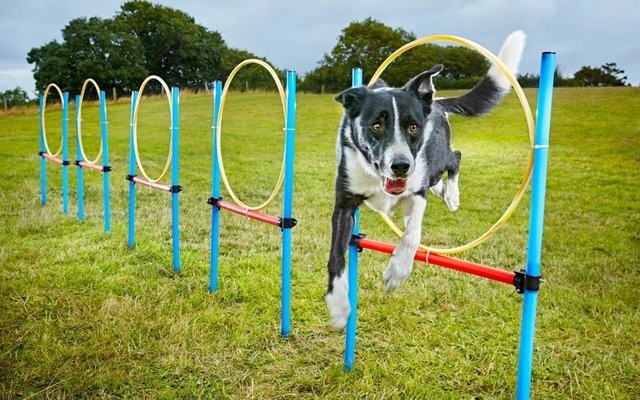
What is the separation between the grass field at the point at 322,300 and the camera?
481 cm

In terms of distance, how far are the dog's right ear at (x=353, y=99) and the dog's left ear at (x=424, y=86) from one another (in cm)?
24

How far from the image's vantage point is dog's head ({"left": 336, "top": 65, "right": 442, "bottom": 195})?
2791 mm

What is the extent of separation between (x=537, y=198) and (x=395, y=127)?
1039 mm

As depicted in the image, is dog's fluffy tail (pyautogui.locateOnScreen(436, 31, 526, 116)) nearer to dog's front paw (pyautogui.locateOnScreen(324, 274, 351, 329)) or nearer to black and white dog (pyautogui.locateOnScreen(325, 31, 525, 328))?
black and white dog (pyautogui.locateOnScreen(325, 31, 525, 328))

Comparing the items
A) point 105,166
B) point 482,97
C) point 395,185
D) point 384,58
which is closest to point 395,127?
point 395,185

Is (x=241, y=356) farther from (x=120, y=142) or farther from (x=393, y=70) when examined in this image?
(x=120, y=142)

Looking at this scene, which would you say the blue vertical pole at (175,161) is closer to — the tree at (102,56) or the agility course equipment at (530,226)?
the agility course equipment at (530,226)

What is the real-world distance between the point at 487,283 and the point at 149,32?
55.2 m

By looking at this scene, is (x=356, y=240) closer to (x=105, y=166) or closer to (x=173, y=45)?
(x=105, y=166)

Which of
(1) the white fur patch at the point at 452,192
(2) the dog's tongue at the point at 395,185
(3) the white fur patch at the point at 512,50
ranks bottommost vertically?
(1) the white fur patch at the point at 452,192

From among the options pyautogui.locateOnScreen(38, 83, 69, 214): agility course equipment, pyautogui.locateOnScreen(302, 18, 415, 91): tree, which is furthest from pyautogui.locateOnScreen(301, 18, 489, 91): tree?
pyautogui.locateOnScreen(38, 83, 69, 214): agility course equipment

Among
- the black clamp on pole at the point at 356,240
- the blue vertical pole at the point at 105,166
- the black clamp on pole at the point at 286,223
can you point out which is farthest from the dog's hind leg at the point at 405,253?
the blue vertical pole at the point at 105,166

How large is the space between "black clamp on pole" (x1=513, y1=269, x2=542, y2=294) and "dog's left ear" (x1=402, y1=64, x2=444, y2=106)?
127 centimetres

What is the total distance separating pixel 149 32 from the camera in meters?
55.9
